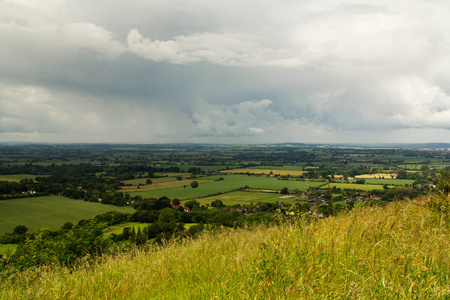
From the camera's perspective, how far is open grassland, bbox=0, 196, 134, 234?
39094 mm

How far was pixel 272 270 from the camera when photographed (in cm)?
298

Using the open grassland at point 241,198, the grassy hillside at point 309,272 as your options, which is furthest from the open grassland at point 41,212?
the grassy hillside at point 309,272

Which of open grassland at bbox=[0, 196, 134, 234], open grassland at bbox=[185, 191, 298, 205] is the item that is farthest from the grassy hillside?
open grassland at bbox=[185, 191, 298, 205]

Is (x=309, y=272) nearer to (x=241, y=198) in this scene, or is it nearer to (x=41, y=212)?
(x=241, y=198)

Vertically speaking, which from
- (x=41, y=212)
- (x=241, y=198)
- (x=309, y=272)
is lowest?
(x=41, y=212)

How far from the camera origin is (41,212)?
151 feet

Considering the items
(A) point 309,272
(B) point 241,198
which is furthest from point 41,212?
(A) point 309,272

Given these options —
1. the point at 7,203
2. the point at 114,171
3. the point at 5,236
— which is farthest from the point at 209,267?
the point at 114,171

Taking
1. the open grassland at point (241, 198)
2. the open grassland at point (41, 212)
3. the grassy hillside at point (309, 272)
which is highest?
the grassy hillside at point (309, 272)

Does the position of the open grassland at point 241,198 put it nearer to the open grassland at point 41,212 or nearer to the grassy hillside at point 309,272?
the open grassland at point 41,212

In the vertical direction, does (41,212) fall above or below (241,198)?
below

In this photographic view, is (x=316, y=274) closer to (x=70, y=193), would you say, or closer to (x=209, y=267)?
(x=209, y=267)

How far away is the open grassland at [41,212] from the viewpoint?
3909 centimetres

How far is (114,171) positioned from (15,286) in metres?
109
